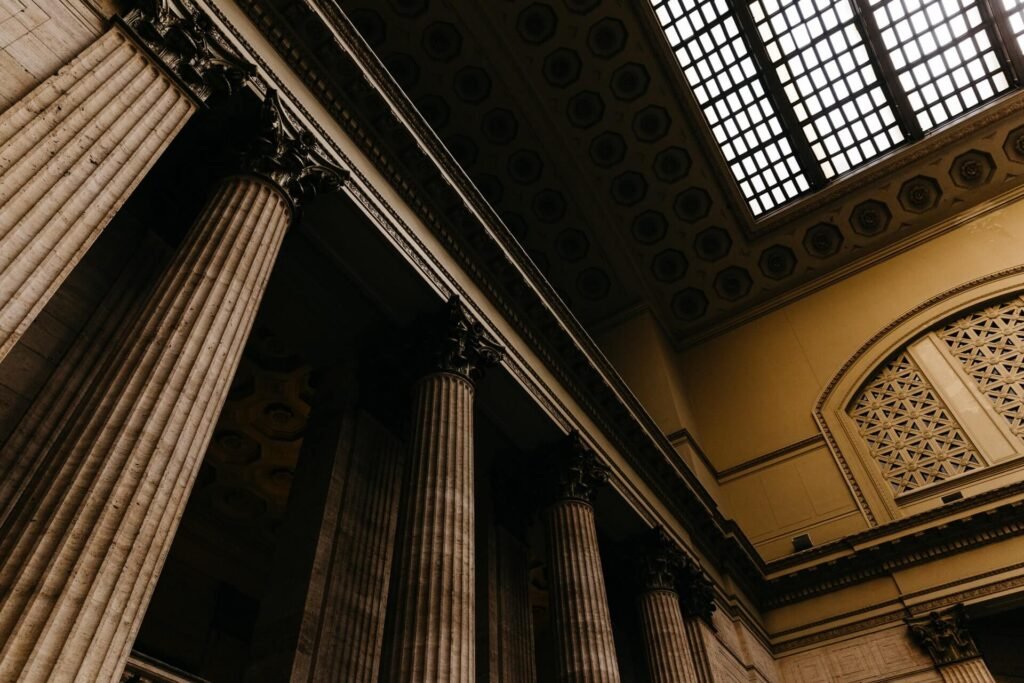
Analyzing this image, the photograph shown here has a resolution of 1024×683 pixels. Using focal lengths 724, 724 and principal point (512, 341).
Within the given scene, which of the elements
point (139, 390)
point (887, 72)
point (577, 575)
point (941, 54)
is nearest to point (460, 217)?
point (577, 575)

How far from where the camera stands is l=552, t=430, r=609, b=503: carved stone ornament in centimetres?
832

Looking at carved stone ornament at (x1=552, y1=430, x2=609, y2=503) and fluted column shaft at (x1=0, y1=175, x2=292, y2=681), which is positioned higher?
carved stone ornament at (x1=552, y1=430, x2=609, y2=503)

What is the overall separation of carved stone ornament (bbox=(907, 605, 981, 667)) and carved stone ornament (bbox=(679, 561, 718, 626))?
3346 millimetres

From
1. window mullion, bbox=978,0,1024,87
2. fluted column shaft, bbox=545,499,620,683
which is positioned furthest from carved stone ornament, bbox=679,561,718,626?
window mullion, bbox=978,0,1024,87

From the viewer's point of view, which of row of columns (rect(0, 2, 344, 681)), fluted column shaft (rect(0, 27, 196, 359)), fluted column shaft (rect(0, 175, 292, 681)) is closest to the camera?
fluted column shaft (rect(0, 175, 292, 681))

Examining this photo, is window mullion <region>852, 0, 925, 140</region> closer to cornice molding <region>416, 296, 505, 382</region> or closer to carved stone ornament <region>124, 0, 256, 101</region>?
cornice molding <region>416, 296, 505, 382</region>

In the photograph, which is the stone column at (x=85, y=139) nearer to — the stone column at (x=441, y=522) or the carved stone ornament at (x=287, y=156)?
the carved stone ornament at (x=287, y=156)

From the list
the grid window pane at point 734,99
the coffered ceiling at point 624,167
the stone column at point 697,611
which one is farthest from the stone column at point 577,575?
the grid window pane at point 734,99

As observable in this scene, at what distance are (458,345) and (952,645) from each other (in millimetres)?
9106

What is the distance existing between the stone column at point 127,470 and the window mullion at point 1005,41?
15862mm

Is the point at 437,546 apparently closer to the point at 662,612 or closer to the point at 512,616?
the point at 512,616

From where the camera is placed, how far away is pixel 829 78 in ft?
50.9

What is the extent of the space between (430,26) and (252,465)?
8.07 meters

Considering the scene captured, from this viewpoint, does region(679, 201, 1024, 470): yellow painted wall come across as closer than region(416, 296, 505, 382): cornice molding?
No
